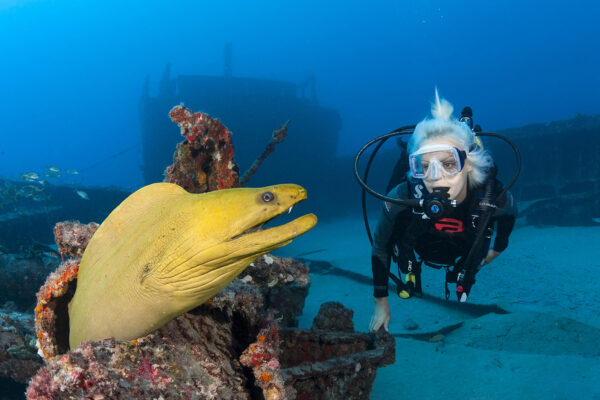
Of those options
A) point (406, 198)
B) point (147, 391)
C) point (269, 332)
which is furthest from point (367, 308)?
point (147, 391)

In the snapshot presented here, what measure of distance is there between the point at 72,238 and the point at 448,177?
3270mm

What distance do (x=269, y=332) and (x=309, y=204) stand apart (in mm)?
19371

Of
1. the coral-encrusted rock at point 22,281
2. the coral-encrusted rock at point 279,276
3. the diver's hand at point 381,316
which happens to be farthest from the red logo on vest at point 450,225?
the coral-encrusted rock at point 22,281

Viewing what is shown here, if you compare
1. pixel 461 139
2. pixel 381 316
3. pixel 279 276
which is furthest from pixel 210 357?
pixel 461 139

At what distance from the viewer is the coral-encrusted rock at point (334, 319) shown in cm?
342

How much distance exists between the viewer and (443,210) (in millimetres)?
3141

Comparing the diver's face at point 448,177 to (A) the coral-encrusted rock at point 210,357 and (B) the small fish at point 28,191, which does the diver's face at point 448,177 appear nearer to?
(A) the coral-encrusted rock at point 210,357

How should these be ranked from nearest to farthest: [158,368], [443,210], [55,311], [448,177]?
[158,368]
[55,311]
[443,210]
[448,177]

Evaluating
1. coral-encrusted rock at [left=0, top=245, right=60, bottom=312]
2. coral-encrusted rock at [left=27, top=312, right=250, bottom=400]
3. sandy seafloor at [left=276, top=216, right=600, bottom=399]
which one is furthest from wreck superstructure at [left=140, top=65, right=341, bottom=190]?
coral-encrusted rock at [left=27, top=312, right=250, bottom=400]

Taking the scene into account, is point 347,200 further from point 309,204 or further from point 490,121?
point 490,121

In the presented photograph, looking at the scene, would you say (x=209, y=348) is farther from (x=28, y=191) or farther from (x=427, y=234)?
(x=28, y=191)

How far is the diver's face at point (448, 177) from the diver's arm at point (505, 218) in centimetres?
50

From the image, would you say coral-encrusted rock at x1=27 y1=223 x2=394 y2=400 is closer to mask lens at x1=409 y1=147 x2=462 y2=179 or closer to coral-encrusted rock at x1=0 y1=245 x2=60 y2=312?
mask lens at x1=409 y1=147 x2=462 y2=179

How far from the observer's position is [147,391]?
1313 mm
